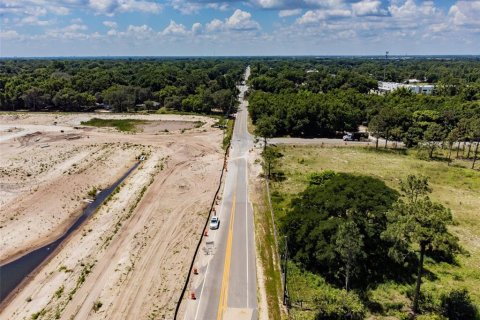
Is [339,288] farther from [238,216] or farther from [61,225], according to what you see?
[61,225]

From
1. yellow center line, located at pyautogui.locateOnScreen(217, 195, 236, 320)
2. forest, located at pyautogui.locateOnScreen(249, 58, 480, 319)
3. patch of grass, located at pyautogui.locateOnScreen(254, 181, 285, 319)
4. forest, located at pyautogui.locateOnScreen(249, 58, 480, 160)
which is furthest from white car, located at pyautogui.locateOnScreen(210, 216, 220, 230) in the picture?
forest, located at pyautogui.locateOnScreen(249, 58, 480, 160)

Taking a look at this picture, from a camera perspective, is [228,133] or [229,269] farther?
[228,133]

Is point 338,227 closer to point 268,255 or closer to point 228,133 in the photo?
point 268,255

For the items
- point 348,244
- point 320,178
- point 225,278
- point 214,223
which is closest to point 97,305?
point 225,278

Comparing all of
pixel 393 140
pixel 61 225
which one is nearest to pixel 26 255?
pixel 61 225

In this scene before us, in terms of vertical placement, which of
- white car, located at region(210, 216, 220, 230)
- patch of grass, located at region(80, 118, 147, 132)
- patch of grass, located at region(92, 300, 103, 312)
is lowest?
patch of grass, located at region(92, 300, 103, 312)

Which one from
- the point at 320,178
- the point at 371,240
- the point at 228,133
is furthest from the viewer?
the point at 228,133

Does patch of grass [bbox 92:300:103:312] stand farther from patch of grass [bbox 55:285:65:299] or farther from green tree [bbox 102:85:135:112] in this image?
green tree [bbox 102:85:135:112]
